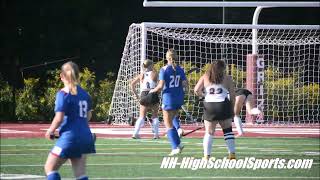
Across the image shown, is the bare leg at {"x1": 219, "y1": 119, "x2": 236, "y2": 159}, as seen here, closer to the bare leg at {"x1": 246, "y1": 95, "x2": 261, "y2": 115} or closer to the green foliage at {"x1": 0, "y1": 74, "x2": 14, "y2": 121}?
the bare leg at {"x1": 246, "y1": 95, "x2": 261, "y2": 115}

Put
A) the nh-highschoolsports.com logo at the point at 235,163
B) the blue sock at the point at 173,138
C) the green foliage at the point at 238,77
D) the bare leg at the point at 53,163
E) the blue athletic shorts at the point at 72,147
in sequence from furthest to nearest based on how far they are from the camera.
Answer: the green foliage at the point at 238,77 → the blue sock at the point at 173,138 → the nh-highschoolsports.com logo at the point at 235,163 → the bare leg at the point at 53,163 → the blue athletic shorts at the point at 72,147

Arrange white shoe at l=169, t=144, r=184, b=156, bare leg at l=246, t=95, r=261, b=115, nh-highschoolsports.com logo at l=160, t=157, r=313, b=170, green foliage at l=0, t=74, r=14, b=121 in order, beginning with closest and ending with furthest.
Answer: nh-highschoolsports.com logo at l=160, t=157, r=313, b=170
white shoe at l=169, t=144, r=184, b=156
bare leg at l=246, t=95, r=261, b=115
green foliage at l=0, t=74, r=14, b=121

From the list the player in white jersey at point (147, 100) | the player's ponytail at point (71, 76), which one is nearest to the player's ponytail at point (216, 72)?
the player in white jersey at point (147, 100)

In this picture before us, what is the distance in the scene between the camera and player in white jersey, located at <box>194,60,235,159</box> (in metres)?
14.4

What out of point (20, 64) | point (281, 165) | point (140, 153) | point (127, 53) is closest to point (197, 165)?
point (281, 165)

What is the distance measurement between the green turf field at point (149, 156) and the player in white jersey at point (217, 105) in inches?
30.7

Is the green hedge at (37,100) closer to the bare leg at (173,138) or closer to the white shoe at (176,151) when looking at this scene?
the bare leg at (173,138)

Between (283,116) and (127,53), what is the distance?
5.16m

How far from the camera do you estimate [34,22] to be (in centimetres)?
3334

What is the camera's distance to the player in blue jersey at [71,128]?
9.85m

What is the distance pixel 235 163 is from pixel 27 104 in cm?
1634

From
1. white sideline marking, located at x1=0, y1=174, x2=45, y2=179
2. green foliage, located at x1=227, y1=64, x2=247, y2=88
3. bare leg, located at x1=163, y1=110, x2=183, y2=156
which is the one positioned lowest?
green foliage, located at x1=227, y1=64, x2=247, y2=88

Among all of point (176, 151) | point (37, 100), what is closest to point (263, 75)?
point (37, 100)

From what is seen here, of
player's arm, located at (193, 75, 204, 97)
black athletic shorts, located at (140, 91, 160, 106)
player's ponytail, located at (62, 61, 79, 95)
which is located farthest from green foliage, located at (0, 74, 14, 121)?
player's ponytail, located at (62, 61, 79, 95)
